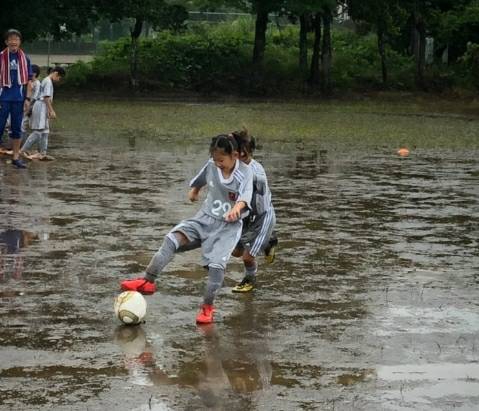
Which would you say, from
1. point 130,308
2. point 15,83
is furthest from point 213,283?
point 15,83

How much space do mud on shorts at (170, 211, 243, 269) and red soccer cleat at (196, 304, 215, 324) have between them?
1.08ft

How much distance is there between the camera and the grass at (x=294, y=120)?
949 inches

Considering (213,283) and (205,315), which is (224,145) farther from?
(205,315)

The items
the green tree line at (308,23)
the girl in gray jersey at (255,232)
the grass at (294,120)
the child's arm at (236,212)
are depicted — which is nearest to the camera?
the child's arm at (236,212)

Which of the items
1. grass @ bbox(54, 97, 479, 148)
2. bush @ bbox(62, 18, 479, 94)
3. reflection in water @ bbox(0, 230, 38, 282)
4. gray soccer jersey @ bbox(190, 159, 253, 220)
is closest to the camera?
gray soccer jersey @ bbox(190, 159, 253, 220)

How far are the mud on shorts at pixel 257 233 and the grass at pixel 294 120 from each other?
544 inches

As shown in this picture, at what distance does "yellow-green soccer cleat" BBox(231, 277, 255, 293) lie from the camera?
28.8 ft

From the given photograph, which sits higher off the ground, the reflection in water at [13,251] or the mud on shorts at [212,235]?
the mud on shorts at [212,235]

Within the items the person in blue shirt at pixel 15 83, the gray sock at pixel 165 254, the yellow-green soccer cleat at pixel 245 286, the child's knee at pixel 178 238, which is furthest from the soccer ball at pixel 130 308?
the person in blue shirt at pixel 15 83

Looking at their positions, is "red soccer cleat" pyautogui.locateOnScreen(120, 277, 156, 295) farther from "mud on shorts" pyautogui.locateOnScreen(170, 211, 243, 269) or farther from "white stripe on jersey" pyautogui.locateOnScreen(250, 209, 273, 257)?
"white stripe on jersey" pyautogui.locateOnScreen(250, 209, 273, 257)

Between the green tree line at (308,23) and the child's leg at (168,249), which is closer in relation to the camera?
the child's leg at (168,249)

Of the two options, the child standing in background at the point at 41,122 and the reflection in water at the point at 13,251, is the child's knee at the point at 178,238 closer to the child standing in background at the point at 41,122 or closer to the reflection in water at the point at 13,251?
the reflection in water at the point at 13,251

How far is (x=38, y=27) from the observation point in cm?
3759

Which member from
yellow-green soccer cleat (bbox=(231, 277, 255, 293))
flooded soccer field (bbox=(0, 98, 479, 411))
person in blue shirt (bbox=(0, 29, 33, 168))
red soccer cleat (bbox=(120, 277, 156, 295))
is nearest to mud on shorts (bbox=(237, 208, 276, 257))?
yellow-green soccer cleat (bbox=(231, 277, 255, 293))
